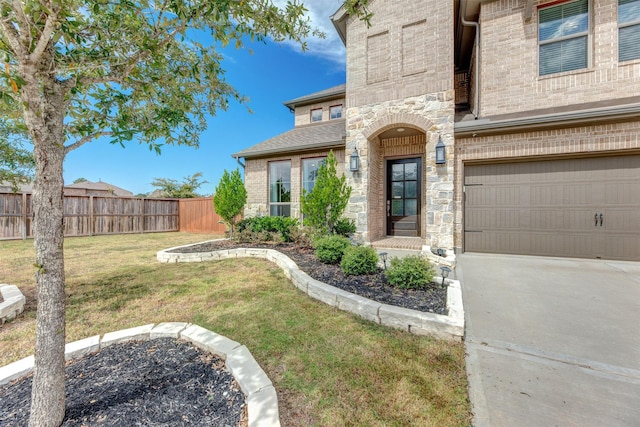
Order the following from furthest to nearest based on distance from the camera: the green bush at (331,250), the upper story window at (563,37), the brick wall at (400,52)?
the brick wall at (400,52)
the upper story window at (563,37)
the green bush at (331,250)

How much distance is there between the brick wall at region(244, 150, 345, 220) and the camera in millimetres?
8977

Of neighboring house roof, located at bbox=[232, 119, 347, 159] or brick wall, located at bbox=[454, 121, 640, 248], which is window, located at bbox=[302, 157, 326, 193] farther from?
brick wall, located at bbox=[454, 121, 640, 248]

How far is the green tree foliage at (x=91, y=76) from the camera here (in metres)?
1.36

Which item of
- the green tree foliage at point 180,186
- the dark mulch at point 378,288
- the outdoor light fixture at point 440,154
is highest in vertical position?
the green tree foliage at point 180,186

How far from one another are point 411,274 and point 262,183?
7.27 m

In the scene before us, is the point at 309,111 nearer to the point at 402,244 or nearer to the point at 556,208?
the point at 402,244

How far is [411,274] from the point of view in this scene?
365 cm

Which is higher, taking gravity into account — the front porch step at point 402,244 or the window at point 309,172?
the window at point 309,172

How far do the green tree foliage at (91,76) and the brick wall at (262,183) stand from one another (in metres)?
6.56

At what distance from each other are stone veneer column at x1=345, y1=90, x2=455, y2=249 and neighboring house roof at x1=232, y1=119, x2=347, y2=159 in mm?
903

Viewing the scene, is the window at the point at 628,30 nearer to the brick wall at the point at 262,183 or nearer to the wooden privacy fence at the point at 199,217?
the brick wall at the point at 262,183

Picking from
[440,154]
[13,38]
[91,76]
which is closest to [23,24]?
[13,38]

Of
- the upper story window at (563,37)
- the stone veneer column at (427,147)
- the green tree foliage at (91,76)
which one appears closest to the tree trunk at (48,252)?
the green tree foliage at (91,76)

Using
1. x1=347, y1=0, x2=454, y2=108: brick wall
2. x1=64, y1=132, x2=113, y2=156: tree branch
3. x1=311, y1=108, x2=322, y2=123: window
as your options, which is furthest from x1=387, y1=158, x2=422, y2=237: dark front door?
x1=64, y1=132, x2=113, y2=156: tree branch
